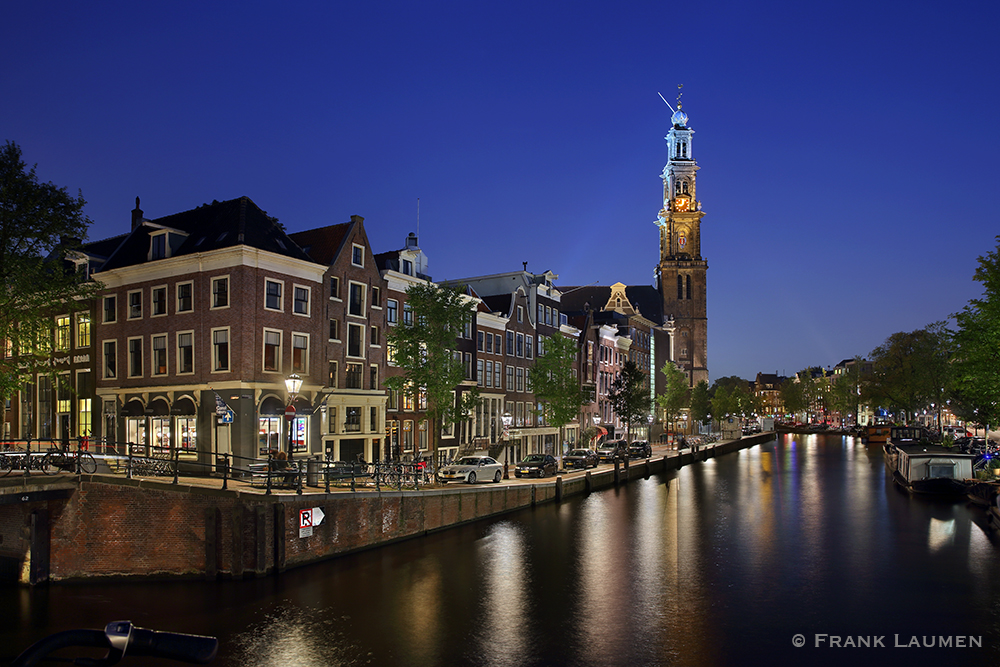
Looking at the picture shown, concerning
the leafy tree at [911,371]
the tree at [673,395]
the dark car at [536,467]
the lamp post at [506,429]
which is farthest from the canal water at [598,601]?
the leafy tree at [911,371]

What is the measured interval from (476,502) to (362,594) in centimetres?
1595

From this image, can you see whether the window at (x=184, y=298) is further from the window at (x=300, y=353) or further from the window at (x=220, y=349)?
the window at (x=300, y=353)

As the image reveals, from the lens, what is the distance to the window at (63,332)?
158 ft

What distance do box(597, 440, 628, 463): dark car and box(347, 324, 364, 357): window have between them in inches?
1128

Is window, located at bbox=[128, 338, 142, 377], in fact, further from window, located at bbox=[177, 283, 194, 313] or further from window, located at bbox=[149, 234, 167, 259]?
window, located at bbox=[149, 234, 167, 259]

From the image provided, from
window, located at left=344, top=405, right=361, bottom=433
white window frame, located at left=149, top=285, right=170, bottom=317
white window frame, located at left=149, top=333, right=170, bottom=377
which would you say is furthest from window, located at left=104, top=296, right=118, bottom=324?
window, located at left=344, top=405, right=361, bottom=433

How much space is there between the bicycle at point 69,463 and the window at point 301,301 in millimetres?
15880

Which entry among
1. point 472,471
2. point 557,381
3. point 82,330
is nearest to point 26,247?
point 82,330

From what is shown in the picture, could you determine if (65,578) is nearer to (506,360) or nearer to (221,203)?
(221,203)

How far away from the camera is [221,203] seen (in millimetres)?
45469

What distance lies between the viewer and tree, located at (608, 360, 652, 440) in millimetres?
93688

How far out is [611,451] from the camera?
238 ft

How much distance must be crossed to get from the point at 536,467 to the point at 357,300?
661 inches

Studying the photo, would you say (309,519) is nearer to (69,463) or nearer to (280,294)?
(69,463)
